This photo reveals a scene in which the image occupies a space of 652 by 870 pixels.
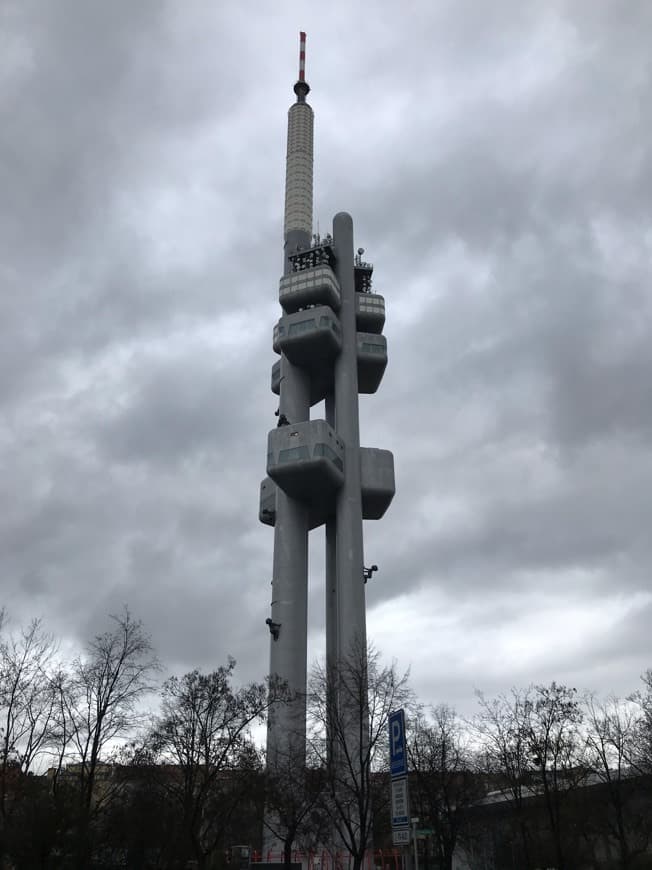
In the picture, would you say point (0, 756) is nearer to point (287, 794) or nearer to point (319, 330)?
point (287, 794)

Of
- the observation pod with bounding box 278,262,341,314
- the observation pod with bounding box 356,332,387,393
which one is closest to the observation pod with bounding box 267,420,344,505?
the observation pod with bounding box 356,332,387,393

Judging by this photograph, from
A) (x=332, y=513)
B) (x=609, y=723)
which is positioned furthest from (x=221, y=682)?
(x=332, y=513)

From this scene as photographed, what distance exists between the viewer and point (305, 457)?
224 feet

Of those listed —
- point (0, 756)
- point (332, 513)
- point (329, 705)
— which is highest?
point (332, 513)

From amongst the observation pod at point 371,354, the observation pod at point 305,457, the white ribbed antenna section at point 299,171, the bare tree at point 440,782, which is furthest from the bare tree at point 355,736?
the white ribbed antenna section at point 299,171

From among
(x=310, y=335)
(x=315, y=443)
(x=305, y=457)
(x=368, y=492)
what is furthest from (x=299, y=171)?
(x=368, y=492)

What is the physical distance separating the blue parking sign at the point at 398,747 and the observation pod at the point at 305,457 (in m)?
48.2

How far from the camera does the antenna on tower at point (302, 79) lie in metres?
98.1

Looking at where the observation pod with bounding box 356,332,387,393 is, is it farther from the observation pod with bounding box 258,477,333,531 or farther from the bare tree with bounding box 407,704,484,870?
the bare tree with bounding box 407,704,484,870

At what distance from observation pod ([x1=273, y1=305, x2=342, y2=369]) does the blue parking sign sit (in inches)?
2323

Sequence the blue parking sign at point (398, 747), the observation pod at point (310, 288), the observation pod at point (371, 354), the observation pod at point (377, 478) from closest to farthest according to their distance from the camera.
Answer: the blue parking sign at point (398, 747), the observation pod at point (377, 478), the observation pod at point (310, 288), the observation pod at point (371, 354)

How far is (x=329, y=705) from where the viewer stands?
4603cm

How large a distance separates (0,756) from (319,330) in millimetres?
47783

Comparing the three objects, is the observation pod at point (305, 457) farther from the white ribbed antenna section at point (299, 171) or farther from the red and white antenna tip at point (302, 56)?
the red and white antenna tip at point (302, 56)
